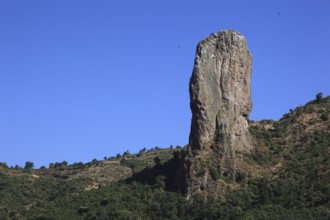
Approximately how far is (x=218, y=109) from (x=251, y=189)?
11.2m

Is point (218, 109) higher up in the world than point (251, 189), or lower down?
higher up

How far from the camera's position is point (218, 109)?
329 feet

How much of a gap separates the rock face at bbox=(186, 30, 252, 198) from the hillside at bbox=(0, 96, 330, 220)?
1.47 meters

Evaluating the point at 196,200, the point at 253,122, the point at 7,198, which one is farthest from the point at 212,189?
the point at 7,198

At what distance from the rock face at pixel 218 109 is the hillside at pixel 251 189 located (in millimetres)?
1465

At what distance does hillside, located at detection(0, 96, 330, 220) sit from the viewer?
91062 mm

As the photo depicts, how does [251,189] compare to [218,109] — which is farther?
[218,109]

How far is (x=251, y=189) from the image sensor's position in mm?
96562

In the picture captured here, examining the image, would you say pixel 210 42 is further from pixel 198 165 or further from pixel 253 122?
pixel 253 122

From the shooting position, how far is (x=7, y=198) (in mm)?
132750

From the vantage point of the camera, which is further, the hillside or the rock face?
the rock face

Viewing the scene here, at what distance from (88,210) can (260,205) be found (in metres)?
22.6

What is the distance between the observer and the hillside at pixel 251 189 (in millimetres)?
91062

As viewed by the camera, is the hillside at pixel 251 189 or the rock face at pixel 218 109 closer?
the hillside at pixel 251 189
